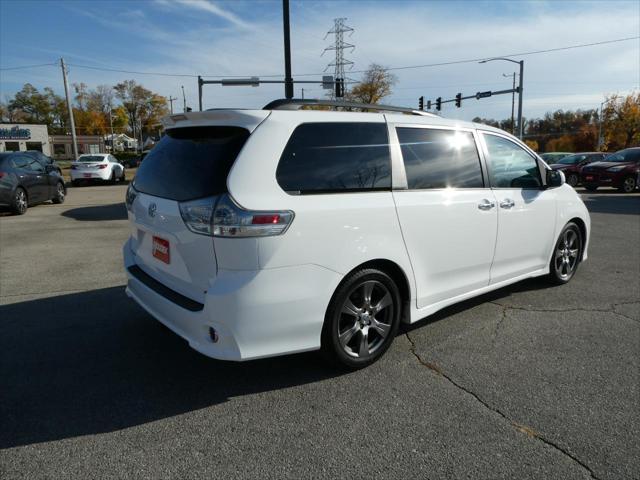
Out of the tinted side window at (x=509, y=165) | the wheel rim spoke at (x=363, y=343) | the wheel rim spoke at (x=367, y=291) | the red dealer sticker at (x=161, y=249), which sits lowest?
the wheel rim spoke at (x=363, y=343)

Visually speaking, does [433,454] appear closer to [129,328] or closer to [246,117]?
[246,117]

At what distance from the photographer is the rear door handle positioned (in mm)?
4314

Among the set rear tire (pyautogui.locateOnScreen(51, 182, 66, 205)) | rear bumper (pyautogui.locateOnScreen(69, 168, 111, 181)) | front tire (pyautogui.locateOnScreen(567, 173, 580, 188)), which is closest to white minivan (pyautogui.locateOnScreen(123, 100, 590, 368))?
rear tire (pyautogui.locateOnScreen(51, 182, 66, 205))

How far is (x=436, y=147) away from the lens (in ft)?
12.6

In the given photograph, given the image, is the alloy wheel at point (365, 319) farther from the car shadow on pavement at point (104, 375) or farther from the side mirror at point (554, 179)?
the side mirror at point (554, 179)

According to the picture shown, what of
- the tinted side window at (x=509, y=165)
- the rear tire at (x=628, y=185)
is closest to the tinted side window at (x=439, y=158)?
the tinted side window at (x=509, y=165)

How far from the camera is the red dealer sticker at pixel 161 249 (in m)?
3.19

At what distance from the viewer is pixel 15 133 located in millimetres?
69562

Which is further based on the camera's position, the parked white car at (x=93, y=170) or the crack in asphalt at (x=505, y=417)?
the parked white car at (x=93, y=170)

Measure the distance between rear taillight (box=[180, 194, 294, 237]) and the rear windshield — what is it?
0.28 ft

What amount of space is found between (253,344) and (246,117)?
1.41 m

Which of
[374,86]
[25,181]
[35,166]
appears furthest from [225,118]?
[374,86]

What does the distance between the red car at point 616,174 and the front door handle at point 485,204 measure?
18808 mm

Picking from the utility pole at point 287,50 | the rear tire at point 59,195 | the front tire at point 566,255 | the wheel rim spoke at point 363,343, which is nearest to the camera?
the wheel rim spoke at point 363,343
